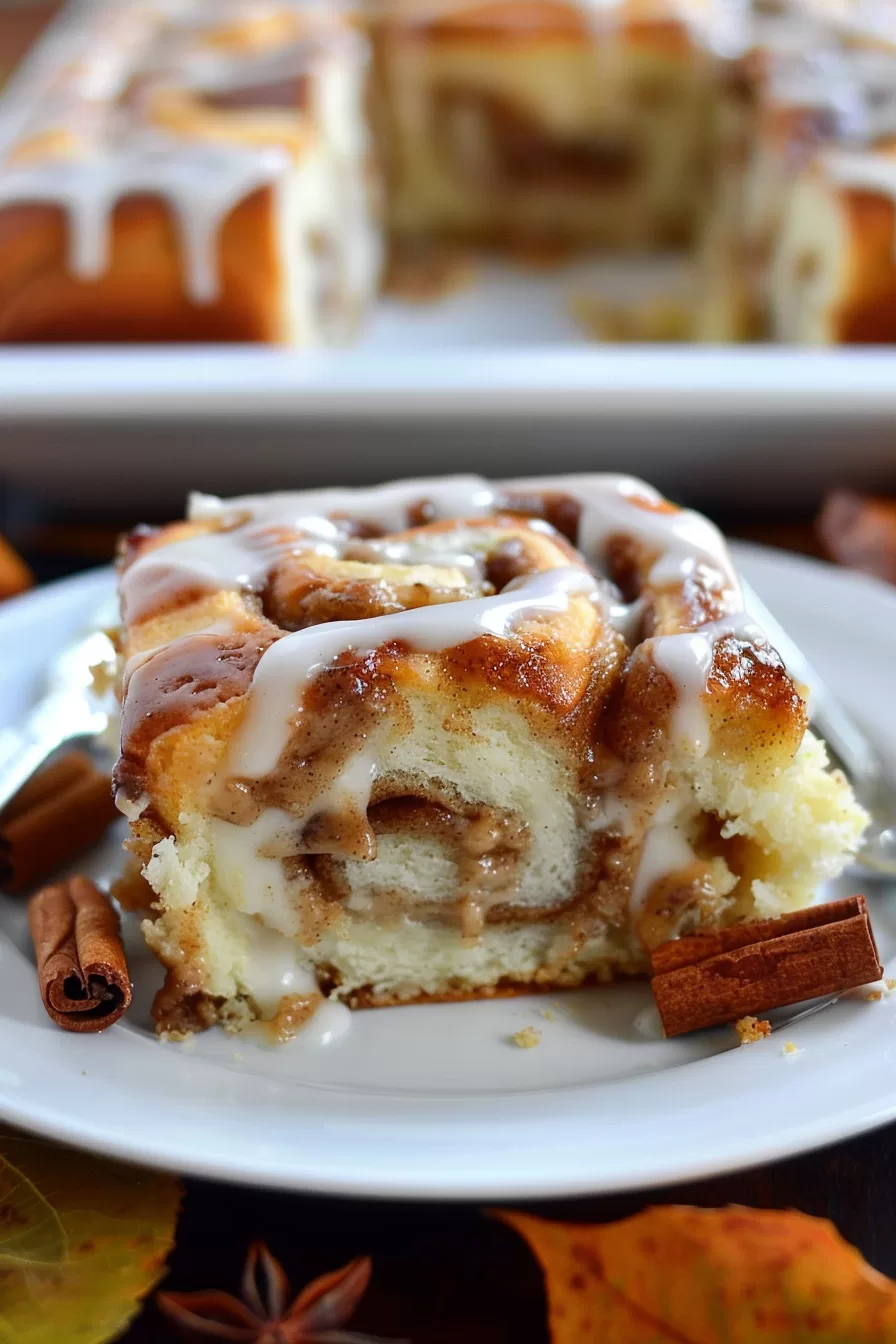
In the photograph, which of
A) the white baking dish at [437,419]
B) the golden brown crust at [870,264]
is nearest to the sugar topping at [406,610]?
the white baking dish at [437,419]

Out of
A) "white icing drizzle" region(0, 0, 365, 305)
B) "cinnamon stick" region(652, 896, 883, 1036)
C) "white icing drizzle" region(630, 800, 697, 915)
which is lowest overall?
"cinnamon stick" region(652, 896, 883, 1036)

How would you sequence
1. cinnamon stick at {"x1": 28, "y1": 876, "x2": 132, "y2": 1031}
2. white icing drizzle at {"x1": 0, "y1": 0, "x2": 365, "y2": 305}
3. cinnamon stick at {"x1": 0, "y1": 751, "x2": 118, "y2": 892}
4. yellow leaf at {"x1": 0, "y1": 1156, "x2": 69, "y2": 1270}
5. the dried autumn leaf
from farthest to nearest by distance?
1. white icing drizzle at {"x1": 0, "y1": 0, "x2": 365, "y2": 305}
2. cinnamon stick at {"x1": 0, "y1": 751, "x2": 118, "y2": 892}
3. cinnamon stick at {"x1": 28, "y1": 876, "x2": 132, "y2": 1031}
4. yellow leaf at {"x1": 0, "y1": 1156, "x2": 69, "y2": 1270}
5. the dried autumn leaf

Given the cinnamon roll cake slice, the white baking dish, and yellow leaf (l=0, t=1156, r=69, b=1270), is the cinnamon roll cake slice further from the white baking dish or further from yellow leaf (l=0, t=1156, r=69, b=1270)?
the white baking dish

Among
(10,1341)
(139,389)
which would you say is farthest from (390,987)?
(139,389)

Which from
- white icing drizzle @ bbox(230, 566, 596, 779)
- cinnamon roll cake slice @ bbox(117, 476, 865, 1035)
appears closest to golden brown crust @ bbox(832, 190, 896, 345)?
cinnamon roll cake slice @ bbox(117, 476, 865, 1035)

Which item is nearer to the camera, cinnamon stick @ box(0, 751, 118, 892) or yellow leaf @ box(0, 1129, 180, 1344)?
yellow leaf @ box(0, 1129, 180, 1344)

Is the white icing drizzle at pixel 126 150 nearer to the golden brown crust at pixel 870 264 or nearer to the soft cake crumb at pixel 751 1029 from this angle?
the golden brown crust at pixel 870 264
